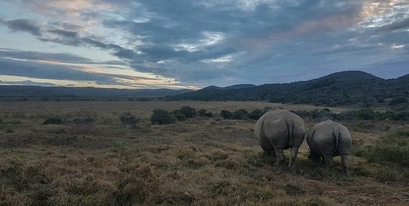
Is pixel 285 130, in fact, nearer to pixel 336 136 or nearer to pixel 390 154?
pixel 336 136

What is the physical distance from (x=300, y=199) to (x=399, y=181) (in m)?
5.13

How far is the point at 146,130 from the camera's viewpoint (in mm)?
25500

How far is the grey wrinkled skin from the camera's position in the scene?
11.4 metres

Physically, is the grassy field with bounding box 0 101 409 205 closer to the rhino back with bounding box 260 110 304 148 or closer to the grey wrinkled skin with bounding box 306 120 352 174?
the grey wrinkled skin with bounding box 306 120 352 174

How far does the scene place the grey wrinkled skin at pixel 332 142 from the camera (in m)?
11.4

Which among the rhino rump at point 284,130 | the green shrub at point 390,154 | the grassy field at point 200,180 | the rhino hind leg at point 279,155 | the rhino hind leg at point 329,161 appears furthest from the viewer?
the green shrub at point 390,154

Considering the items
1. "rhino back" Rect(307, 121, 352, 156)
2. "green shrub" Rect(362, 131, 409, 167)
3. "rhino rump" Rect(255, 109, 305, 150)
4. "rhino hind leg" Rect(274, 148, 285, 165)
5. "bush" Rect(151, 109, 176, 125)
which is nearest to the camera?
"rhino back" Rect(307, 121, 352, 156)

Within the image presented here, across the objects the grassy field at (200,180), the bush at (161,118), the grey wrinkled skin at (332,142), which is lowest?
the bush at (161,118)

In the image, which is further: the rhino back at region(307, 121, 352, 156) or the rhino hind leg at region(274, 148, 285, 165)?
the rhino hind leg at region(274, 148, 285, 165)

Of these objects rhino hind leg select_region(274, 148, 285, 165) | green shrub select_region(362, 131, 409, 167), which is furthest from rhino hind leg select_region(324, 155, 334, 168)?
green shrub select_region(362, 131, 409, 167)

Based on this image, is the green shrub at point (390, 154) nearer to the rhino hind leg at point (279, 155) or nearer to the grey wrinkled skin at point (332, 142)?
the grey wrinkled skin at point (332, 142)

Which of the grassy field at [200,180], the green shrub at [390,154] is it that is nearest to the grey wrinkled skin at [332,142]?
the grassy field at [200,180]

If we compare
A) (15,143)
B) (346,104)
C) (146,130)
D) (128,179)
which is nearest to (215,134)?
(146,130)

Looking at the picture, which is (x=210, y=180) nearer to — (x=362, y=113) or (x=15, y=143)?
(x=15, y=143)
